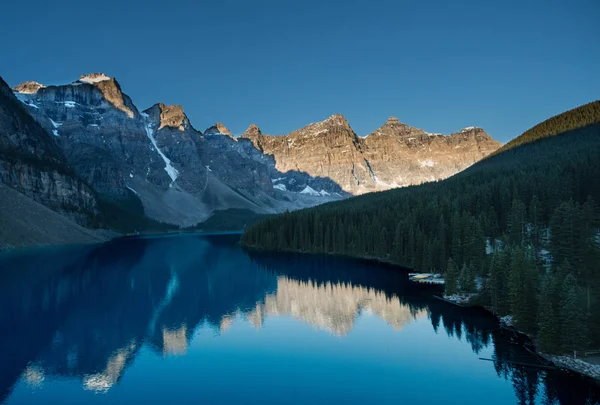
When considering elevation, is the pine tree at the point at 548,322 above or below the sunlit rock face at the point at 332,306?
above

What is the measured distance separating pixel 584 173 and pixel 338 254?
7153 centimetres

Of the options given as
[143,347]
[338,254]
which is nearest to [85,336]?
[143,347]

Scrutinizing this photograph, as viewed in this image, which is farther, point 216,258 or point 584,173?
point 216,258

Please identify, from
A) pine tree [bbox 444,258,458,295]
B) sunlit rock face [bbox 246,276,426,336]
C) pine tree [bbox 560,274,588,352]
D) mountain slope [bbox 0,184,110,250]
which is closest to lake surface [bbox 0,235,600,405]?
sunlit rock face [bbox 246,276,426,336]

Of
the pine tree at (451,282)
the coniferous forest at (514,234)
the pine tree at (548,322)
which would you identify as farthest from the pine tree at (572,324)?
the pine tree at (451,282)

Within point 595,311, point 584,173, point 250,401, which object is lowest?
point 250,401

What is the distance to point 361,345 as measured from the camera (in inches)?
1745

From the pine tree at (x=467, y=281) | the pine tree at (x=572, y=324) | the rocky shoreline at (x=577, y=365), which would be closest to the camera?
the rocky shoreline at (x=577, y=365)

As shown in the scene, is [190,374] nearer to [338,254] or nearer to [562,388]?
[562,388]

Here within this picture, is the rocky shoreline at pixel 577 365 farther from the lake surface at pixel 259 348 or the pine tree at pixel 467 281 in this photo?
the pine tree at pixel 467 281

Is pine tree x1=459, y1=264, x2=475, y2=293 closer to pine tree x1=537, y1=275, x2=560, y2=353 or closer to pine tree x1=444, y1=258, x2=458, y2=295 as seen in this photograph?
pine tree x1=444, y1=258, x2=458, y2=295

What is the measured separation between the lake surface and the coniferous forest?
490cm

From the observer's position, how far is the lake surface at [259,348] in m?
31.6

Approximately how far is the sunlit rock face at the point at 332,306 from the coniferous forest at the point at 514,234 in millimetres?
11132
